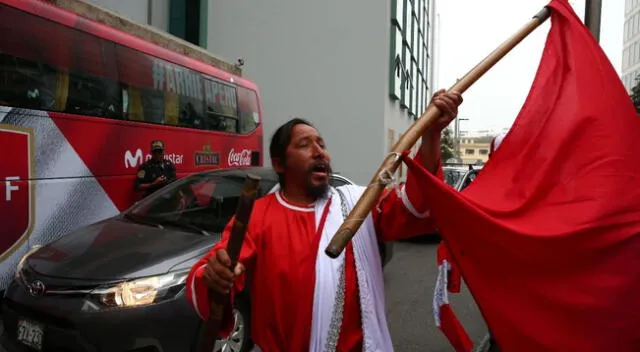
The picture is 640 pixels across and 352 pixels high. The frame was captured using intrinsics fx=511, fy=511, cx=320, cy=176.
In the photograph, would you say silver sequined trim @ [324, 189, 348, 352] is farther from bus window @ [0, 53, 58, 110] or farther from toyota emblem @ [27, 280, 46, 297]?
bus window @ [0, 53, 58, 110]

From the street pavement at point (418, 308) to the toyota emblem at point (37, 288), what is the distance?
111 inches

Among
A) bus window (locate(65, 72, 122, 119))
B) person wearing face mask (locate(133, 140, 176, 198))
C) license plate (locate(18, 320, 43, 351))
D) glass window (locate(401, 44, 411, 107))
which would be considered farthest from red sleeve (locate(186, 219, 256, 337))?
glass window (locate(401, 44, 411, 107))

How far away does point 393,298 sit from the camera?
5902 mm

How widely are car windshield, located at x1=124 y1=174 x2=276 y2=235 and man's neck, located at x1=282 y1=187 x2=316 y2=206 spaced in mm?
2343

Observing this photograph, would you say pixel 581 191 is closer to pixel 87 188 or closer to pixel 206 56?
pixel 87 188

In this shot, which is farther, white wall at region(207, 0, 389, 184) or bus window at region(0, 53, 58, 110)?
white wall at region(207, 0, 389, 184)

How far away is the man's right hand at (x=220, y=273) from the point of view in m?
1.46

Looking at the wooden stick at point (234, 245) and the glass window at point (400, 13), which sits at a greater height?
the glass window at point (400, 13)

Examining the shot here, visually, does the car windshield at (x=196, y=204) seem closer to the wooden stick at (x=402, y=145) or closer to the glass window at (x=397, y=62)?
the wooden stick at (x=402, y=145)

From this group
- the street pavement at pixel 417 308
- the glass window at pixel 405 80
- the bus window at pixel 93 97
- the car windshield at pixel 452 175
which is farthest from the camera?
the glass window at pixel 405 80

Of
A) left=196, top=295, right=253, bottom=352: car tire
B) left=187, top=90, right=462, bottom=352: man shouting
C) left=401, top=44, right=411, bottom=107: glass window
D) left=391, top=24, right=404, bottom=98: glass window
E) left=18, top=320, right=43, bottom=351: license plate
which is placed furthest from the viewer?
left=401, top=44, right=411, bottom=107: glass window

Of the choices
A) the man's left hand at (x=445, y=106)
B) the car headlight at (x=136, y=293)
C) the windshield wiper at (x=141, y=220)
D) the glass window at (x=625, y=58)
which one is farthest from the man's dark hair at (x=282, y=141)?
the glass window at (x=625, y=58)

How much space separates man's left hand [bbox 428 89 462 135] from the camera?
1772 millimetres

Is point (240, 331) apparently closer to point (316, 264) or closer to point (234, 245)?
point (316, 264)
